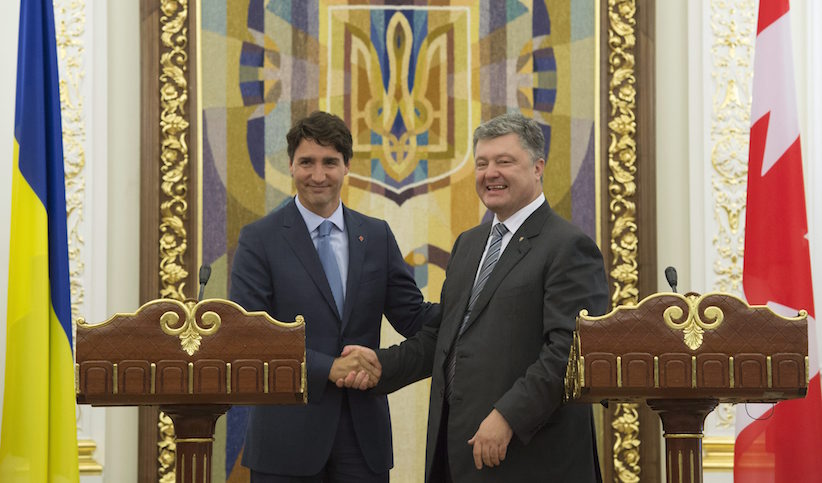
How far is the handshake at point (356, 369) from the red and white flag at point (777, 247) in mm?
1666

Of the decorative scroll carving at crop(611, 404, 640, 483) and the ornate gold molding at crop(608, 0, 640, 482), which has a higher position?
the ornate gold molding at crop(608, 0, 640, 482)

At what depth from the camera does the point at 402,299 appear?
3.26 m

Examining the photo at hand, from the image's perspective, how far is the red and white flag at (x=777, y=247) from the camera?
3768 millimetres

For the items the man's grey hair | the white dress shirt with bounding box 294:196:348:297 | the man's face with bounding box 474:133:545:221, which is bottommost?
the white dress shirt with bounding box 294:196:348:297

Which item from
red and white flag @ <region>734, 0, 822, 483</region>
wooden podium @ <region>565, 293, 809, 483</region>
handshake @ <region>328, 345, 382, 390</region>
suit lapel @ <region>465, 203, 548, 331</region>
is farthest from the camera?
red and white flag @ <region>734, 0, 822, 483</region>

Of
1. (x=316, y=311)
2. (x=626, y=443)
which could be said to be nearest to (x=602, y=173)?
(x=626, y=443)

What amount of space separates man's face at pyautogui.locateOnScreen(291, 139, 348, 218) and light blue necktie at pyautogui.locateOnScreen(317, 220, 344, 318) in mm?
89

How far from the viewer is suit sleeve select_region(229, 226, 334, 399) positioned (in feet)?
9.95

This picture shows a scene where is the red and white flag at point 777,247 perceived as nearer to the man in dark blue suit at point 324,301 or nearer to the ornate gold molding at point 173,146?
the man in dark blue suit at point 324,301

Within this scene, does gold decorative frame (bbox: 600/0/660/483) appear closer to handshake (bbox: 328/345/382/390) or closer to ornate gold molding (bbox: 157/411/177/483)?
handshake (bbox: 328/345/382/390)

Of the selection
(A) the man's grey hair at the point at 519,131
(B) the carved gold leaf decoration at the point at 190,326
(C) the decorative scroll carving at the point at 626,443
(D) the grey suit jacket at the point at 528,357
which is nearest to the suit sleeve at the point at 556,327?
(D) the grey suit jacket at the point at 528,357

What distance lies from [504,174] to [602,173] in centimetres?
180

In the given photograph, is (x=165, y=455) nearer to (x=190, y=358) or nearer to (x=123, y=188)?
(x=123, y=188)

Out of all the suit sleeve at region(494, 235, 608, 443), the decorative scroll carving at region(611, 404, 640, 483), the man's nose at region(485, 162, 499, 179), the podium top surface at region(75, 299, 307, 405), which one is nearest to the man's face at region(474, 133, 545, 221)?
the man's nose at region(485, 162, 499, 179)
